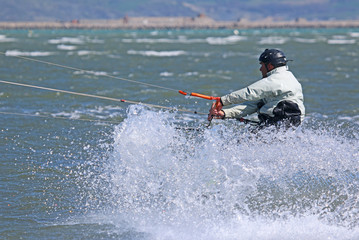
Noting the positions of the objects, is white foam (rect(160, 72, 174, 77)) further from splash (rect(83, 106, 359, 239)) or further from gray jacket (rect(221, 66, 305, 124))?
Answer: gray jacket (rect(221, 66, 305, 124))

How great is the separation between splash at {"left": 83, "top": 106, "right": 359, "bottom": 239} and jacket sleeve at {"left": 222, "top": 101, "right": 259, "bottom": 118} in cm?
22

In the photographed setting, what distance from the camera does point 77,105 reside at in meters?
16.2

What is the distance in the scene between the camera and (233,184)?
7.55m

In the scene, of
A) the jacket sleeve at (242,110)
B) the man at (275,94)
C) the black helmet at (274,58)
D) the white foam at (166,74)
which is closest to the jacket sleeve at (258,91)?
the man at (275,94)

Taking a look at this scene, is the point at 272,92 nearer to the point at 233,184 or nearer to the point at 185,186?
the point at 233,184

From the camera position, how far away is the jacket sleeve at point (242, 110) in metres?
8.00

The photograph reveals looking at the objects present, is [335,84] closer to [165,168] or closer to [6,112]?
[6,112]

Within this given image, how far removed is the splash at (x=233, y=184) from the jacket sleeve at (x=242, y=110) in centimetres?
22

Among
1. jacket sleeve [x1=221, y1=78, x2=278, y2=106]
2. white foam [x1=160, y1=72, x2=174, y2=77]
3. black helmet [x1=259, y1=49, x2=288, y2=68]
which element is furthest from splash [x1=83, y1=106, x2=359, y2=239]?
white foam [x1=160, y1=72, x2=174, y2=77]

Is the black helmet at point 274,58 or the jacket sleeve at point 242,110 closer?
the black helmet at point 274,58

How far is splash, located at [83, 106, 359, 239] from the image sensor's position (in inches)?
278

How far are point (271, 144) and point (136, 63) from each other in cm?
2401

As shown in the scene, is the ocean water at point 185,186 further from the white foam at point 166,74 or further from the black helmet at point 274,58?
the white foam at point 166,74

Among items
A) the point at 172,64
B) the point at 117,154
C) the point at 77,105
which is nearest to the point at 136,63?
the point at 172,64
